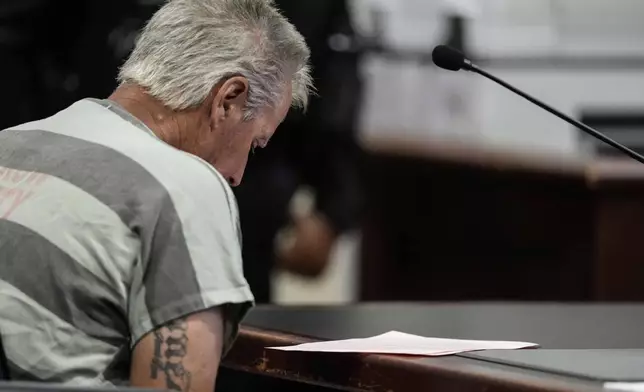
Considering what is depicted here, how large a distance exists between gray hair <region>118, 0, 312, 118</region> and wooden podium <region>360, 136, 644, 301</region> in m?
1.57

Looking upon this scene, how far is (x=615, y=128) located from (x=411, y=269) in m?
1.23

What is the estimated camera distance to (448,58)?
1.67m

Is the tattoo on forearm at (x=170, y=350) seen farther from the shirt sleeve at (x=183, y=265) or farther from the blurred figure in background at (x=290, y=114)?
the blurred figure in background at (x=290, y=114)

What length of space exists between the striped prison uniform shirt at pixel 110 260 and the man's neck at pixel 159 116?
0.15m

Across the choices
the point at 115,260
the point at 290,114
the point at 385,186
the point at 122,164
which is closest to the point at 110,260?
the point at 115,260

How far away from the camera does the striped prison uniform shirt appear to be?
3.87 feet

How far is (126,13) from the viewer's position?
3002 mm

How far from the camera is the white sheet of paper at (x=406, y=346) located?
4.39 feet

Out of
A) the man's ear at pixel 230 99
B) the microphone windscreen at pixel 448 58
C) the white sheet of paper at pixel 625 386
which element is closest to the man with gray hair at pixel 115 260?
the man's ear at pixel 230 99

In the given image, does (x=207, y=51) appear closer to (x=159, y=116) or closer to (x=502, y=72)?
(x=159, y=116)

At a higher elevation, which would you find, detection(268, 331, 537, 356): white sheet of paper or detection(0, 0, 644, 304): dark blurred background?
detection(0, 0, 644, 304): dark blurred background

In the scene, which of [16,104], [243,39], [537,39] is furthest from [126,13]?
[537,39]

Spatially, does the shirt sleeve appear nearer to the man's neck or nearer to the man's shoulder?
the man's shoulder

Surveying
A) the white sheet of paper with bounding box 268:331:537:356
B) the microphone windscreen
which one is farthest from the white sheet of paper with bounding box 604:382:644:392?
the microphone windscreen
